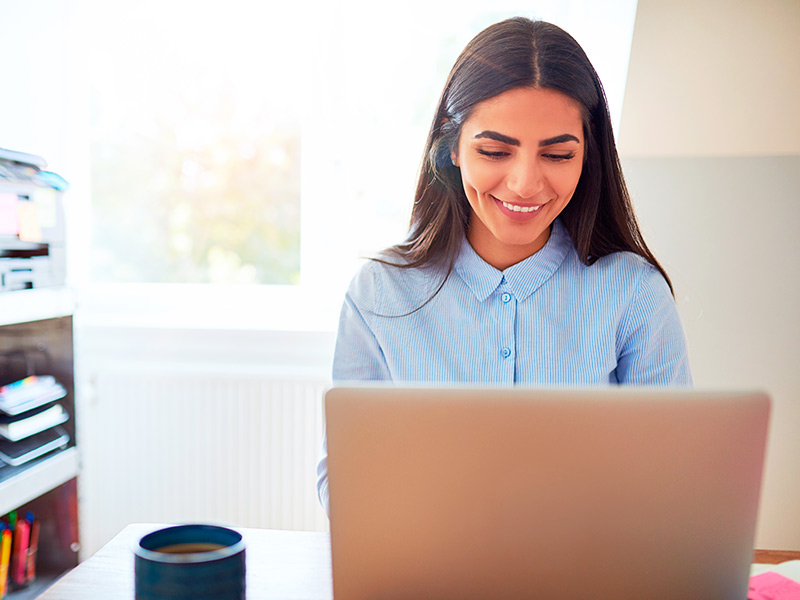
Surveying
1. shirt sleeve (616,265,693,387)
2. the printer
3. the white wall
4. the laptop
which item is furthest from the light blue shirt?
the printer

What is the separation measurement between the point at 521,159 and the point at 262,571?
2.29 feet

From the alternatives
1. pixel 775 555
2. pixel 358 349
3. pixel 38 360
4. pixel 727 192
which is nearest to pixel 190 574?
pixel 358 349

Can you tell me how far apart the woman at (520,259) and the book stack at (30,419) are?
0.99 meters

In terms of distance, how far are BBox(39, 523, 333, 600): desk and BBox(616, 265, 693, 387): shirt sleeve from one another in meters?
0.58

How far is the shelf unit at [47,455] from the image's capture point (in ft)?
5.60

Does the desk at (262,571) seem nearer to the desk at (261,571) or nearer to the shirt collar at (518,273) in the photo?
the desk at (261,571)

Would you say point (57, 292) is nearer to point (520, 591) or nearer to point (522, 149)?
point (522, 149)

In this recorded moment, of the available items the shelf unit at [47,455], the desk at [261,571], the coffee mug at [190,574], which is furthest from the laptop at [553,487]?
the shelf unit at [47,455]

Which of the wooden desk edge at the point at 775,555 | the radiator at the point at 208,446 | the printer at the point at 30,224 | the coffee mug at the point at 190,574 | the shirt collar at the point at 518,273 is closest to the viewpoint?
the coffee mug at the point at 190,574

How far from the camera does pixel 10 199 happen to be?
1678 mm

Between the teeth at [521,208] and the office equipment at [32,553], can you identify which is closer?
the teeth at [521,208]

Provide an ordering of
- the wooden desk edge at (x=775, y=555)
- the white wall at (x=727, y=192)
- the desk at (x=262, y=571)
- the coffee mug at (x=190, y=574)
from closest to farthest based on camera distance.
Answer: the coffee mug at (x=190, y=574)
the desk at (x=262, y=571)
the white wall at (x=727, y=192)
the wooden desk edge at (x=775, y=555)

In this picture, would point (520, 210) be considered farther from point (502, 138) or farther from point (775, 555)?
point (775, 555)

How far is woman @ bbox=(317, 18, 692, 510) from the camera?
1.10 metres
